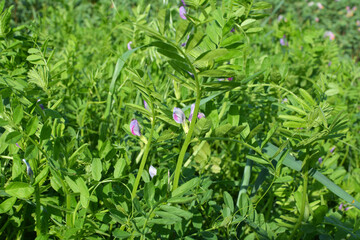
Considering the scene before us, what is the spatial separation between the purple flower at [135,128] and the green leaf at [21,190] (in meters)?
0.27

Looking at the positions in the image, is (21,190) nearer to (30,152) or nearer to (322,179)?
(30,152)

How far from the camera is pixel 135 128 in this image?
0.89m

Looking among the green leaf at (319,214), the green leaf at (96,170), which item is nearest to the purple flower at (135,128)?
the green leaf at (96,170)

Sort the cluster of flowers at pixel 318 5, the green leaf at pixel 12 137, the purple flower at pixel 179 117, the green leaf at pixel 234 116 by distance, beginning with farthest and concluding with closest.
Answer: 1. the cluster of flowers at pixel 318 5
2. the green leaf at pixel 234 116
3. the purple flower at pixel 179 117
4. the green leaf at pixel 12 137

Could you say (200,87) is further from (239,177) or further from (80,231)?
(239,177)

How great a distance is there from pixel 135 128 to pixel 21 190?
0.30 m

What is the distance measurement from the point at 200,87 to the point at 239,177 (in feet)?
2.35

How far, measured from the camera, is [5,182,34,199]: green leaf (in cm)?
76

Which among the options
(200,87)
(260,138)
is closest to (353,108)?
(260,138)

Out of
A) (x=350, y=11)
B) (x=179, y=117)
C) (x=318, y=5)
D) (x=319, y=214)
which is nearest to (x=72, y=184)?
(x=179, y=117)

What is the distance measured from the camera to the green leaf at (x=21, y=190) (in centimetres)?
76

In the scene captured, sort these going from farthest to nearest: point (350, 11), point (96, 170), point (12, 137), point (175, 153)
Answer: point (350, 11) → point (175, 153) → point (96, 170) → point (12, 137)

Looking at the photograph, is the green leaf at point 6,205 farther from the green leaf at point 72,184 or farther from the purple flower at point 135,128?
the purple flower at point 135,128

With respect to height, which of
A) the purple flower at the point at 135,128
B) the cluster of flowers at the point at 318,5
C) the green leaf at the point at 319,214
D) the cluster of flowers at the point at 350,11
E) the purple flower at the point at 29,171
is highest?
the purple flower at the point at 135,128
